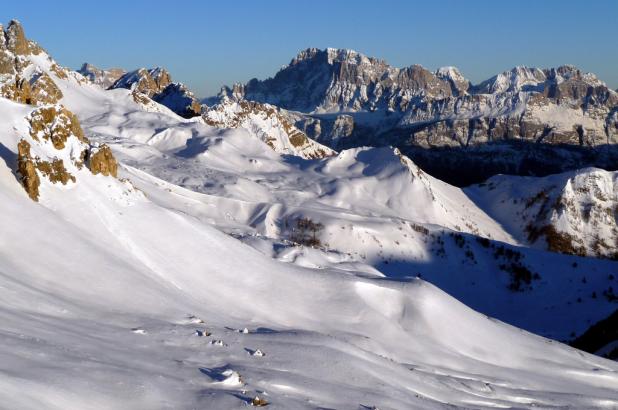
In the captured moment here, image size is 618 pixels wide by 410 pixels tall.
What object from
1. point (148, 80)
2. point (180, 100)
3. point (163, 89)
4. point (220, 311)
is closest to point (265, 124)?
point (180, 100)

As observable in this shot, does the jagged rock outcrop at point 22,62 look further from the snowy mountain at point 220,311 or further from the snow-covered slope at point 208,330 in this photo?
the snow-covered slope at point 208,330

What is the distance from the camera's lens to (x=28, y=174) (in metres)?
23.0

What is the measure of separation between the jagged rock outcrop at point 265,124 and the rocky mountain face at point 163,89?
18.7 ft

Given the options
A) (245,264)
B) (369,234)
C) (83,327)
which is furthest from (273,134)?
(83,327)

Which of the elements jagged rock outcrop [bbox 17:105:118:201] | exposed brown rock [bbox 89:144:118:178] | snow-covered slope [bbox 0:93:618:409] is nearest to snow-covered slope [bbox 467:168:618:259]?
snow-covered slope [bbox 0:93:618:409]

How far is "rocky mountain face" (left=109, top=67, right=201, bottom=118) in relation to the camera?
142075mm

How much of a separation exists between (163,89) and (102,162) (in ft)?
485

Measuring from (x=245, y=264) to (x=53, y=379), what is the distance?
17779mm

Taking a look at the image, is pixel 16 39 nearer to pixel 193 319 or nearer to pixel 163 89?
pixel 163 89

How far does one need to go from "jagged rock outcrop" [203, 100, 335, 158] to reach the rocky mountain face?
571cm

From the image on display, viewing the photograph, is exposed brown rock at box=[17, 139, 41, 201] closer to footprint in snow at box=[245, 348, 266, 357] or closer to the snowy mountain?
the snowy mountain

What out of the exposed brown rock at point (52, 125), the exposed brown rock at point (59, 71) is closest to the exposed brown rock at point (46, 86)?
the exposed brown rock at point (59, 71)

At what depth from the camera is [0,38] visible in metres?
99.0

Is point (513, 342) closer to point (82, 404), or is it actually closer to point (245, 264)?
point (245, 264)
